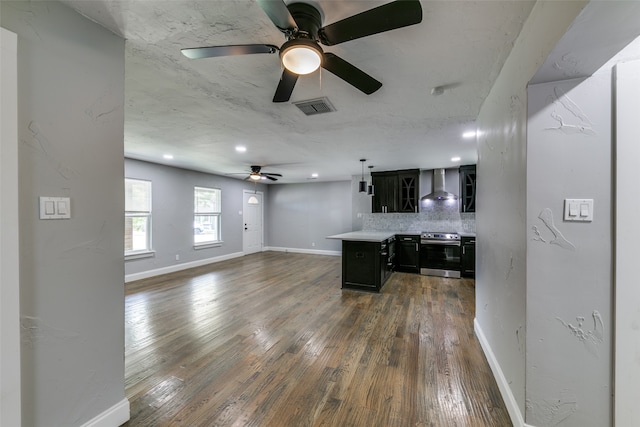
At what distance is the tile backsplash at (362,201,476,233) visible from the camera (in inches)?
235

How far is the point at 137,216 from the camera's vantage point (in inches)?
201

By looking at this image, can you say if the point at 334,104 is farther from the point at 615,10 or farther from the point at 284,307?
the point at 284,307

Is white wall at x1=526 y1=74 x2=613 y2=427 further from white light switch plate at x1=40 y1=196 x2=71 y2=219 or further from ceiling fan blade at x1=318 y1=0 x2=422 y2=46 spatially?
white light switch plate at x1=40 y1=196 x2=71 y2=219

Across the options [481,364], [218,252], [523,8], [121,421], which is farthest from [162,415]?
[218,252]

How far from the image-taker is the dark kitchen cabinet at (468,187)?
552 cm

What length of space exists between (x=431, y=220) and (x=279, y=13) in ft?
19.7

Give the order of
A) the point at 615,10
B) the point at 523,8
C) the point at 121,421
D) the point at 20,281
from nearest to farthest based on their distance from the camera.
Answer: the point at 615,10
the point at 20,281
the point at 523,8
the point at 121,421

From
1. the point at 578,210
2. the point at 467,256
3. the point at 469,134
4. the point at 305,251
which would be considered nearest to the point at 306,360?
the point at 578,210

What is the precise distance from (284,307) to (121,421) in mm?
2147

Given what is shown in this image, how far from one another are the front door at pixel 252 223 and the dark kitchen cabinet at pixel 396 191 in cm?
377

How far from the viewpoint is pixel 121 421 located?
158cm

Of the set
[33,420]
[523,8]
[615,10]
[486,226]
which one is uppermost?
[523,8]

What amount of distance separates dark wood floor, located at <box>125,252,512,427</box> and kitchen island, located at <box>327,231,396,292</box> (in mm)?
266

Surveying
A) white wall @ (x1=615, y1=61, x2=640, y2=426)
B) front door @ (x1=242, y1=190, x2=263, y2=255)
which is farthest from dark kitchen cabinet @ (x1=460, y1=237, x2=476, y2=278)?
front door @ (x1=242, y1=190, x2=263, y2=255)
